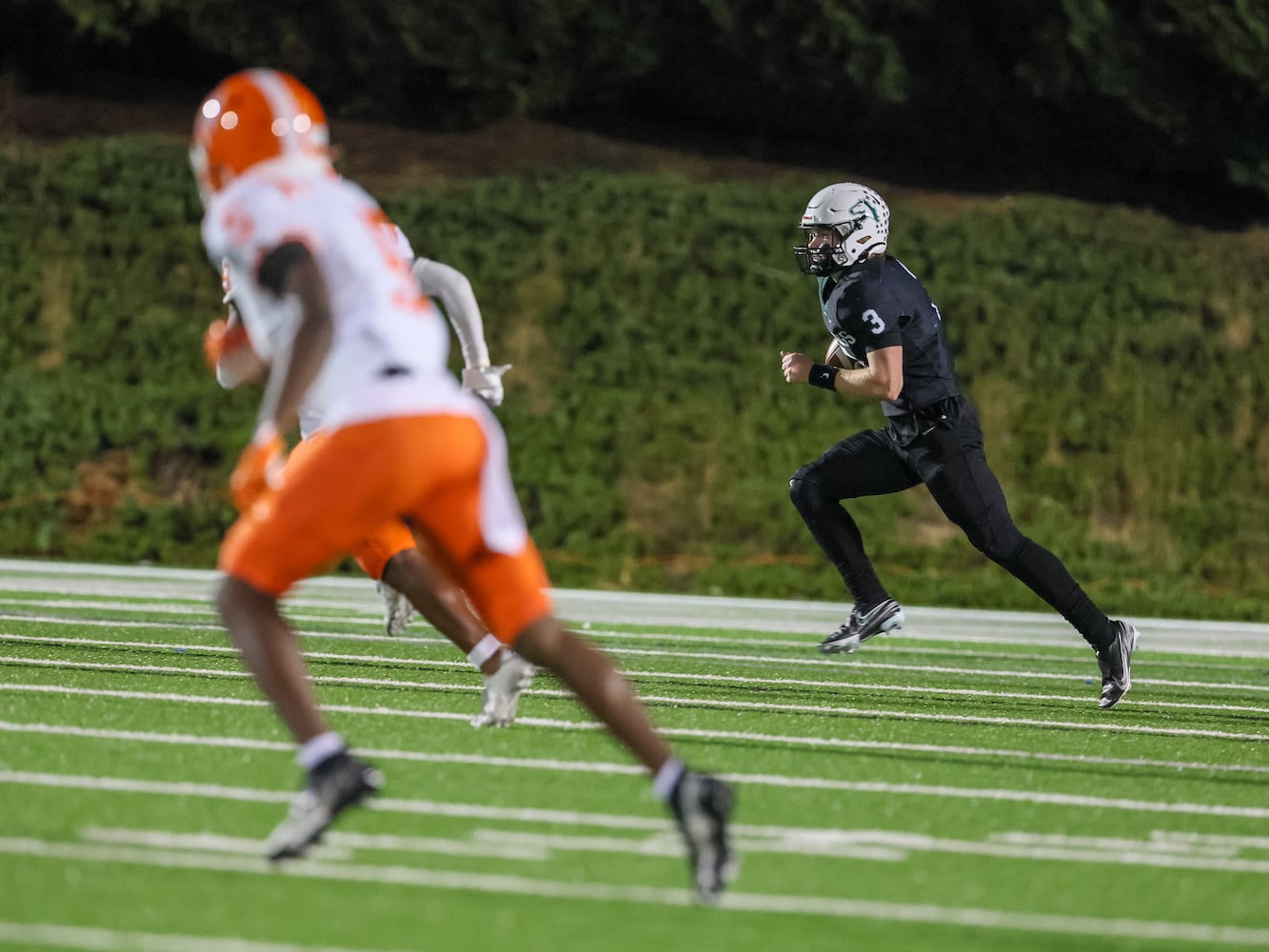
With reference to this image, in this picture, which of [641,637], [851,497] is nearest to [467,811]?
[851,497]

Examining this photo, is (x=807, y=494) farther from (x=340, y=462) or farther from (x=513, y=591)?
(x=340, y=462)

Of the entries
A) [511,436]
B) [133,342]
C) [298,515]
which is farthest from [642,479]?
[298,515]

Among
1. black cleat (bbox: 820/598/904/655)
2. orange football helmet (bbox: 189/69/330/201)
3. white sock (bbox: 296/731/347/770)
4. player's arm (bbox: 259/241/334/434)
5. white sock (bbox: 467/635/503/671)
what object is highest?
orange football helmet (bbox: 189/69/330/201)

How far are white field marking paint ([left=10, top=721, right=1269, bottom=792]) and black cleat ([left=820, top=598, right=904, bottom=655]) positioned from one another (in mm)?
1872

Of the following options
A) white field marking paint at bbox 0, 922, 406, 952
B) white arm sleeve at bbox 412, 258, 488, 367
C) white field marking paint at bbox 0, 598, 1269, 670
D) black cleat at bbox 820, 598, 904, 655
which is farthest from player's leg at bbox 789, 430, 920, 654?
white field marking paint at bbox 0, 922, 406, 952

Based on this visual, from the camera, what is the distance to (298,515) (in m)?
4.16

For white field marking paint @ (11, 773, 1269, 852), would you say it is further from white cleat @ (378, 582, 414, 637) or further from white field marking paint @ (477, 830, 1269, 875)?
white cleat @ (378, 582, 414, 637)

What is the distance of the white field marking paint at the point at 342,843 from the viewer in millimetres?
4438

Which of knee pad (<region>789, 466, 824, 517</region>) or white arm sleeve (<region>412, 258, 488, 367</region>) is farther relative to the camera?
knee pad (<region>789, 466, 824, 517</region>)

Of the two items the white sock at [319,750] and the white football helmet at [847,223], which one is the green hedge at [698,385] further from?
the white sock at [319,750]

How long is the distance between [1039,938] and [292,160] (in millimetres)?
2202

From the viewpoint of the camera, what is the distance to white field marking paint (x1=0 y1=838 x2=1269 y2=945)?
13.3 ft

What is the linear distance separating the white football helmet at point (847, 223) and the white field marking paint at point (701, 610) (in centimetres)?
343

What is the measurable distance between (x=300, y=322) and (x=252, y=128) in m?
0.49
